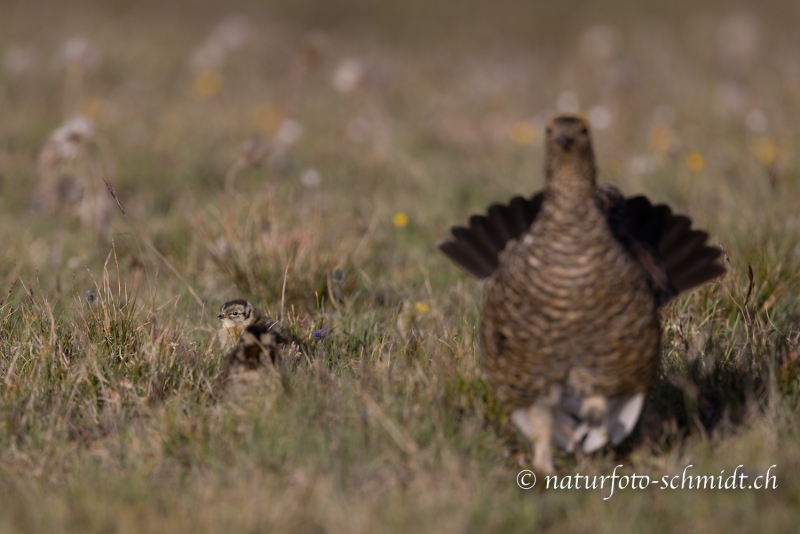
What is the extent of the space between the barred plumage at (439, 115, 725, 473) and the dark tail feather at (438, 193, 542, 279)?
587 millimetres

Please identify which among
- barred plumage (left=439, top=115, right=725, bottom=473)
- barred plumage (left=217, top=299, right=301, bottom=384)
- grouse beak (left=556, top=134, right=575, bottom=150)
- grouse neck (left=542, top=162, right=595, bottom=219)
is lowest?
A: barred plumage (left=217, top=299, right=301, bottom=384)

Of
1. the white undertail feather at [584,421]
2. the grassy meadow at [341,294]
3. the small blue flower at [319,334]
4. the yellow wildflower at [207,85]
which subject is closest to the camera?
the grassy meadow at [341,294]

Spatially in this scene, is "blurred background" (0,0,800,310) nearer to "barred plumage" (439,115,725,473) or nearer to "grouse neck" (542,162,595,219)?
"barred plumage" (439,115,725,473)

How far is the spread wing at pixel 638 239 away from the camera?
3721 millimetres

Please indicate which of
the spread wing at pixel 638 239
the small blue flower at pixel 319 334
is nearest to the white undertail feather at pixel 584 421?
the spread wing at pixel 638 239

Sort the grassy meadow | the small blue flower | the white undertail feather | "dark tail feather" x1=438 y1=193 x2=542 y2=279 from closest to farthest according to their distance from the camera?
the grassy meadow < the white undertail feather < "dark tail feather" x1=438 y1=193 x2=542 y2=279 < the small blue flower

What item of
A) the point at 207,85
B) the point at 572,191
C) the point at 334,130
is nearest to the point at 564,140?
the point at 572,191

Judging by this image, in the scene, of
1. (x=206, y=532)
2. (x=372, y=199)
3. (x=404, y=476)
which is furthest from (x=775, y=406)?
(x=372, y=199)

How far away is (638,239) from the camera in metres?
3.93

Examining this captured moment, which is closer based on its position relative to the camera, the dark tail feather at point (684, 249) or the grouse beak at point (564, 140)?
the grouse beak at point (564, 140)

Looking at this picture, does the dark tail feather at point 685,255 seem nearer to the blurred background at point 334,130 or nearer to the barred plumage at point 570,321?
the barred plumage at point 570,321

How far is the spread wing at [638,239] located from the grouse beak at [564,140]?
438 millimetres

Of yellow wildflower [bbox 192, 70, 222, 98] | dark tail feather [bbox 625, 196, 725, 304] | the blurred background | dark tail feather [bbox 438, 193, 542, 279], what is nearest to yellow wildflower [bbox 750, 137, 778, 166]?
the blurred background

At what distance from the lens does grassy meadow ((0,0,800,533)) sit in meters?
3.04
